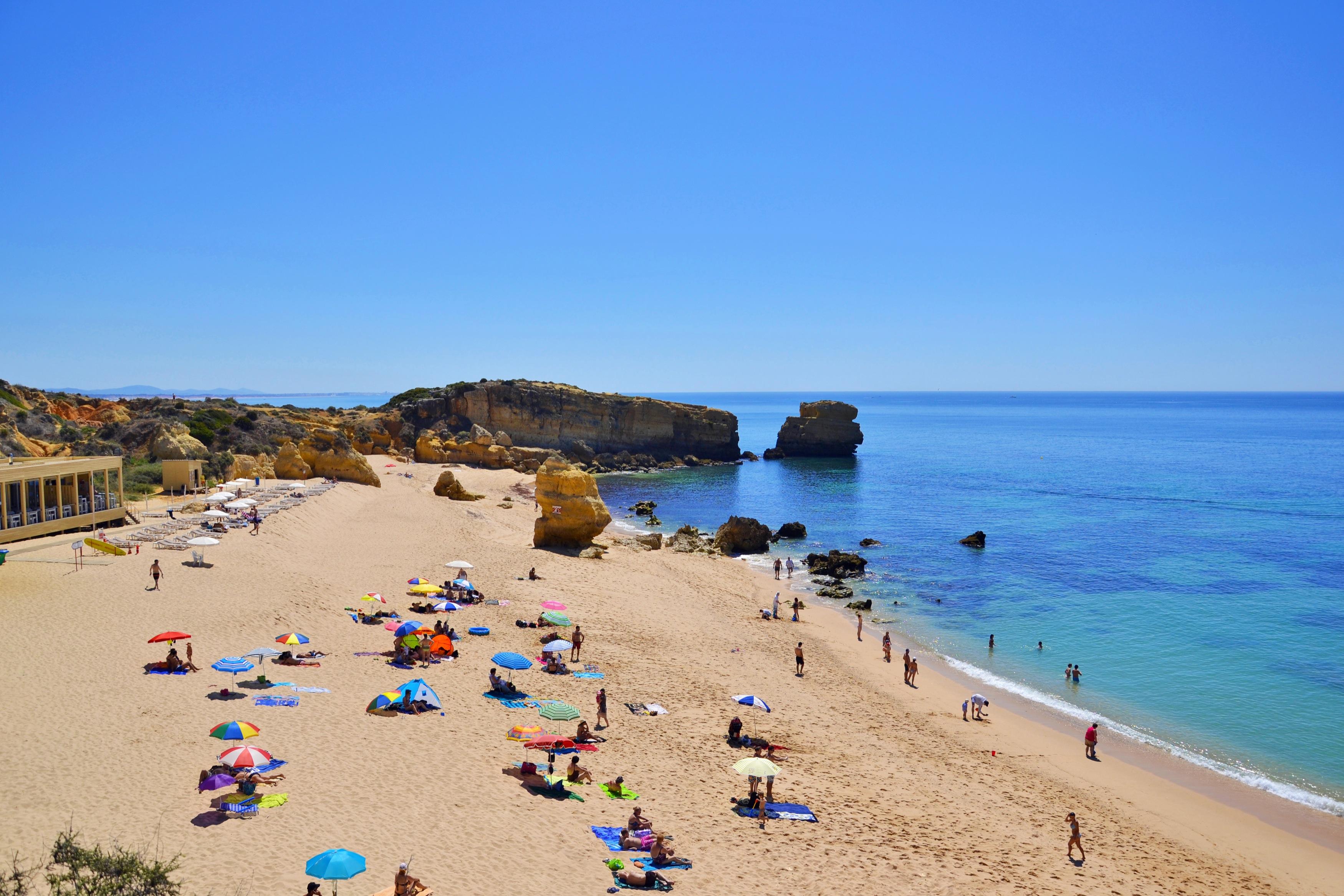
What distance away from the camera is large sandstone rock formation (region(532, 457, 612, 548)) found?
33531 mm

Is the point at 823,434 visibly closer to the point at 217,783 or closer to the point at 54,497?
the point at 54,497

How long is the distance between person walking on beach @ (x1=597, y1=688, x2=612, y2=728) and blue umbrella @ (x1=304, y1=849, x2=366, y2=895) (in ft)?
23.2

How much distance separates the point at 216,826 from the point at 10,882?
7.34 feet

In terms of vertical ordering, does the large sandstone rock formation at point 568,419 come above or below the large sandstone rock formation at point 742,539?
above

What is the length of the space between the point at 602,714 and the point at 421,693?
365cm

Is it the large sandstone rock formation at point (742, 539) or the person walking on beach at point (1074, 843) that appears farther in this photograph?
the large sandstone rock formation at point (742, 539)

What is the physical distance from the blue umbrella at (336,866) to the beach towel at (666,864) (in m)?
3.73

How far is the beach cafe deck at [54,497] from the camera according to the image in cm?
2452

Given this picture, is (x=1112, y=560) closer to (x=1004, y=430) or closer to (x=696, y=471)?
(x=696, y=471)

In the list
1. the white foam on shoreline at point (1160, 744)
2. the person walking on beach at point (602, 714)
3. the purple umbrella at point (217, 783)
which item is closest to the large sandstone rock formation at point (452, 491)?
the white foam on shoreline at point (1160, 744)

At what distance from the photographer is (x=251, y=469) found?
42.7 metres

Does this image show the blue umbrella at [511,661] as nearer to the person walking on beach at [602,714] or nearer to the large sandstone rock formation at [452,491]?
the person walking on beach at [602,714]

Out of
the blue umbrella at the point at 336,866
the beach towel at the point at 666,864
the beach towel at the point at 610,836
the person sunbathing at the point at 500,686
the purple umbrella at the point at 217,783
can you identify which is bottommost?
the beach towel at the point at 666,864

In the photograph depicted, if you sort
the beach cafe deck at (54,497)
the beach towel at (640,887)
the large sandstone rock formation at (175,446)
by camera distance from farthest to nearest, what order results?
the large sandstone rock formation at (175,446)
the beach cafe deck at (54,497)
the beach towel at (640,887)
